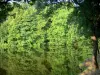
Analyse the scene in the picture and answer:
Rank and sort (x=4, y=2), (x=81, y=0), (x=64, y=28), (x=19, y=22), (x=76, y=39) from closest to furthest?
(x=4, y=2)
(x=81, y=0)
(x=76, y=39)
(x=64, y=28)
(x=19, y=22)

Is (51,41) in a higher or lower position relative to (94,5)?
lower

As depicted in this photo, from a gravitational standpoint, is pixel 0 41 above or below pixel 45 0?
below

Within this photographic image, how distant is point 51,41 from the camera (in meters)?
80.5

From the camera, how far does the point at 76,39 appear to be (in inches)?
2817

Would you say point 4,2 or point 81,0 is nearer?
point 4,2

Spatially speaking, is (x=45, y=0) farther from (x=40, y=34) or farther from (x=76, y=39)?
(x=40, y=34)

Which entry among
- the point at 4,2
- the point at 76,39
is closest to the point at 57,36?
the point at 76,39

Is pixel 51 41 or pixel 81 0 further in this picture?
pixel 51 41

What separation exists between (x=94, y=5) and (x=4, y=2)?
8.55 metres

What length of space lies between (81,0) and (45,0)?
2.28m

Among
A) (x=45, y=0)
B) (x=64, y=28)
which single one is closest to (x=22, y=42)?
(x=64, y=28)

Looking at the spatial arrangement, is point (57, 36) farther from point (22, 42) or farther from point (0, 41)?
point (0, 41)

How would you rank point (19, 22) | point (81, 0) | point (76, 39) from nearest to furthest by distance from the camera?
point (81, 0) < point (76, 39) < point (19, 22)

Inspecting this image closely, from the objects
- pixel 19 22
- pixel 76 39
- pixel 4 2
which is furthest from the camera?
pixel 19 22
